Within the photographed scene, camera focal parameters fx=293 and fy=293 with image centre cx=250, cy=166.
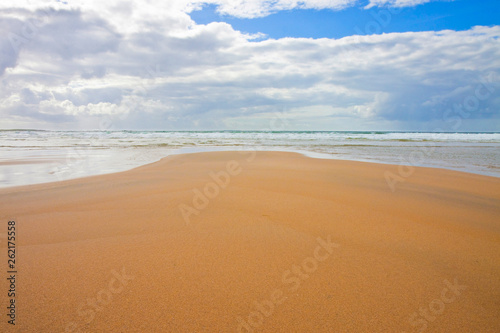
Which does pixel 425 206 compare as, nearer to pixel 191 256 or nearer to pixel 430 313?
pixel 430 313

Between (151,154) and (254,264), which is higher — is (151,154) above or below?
above

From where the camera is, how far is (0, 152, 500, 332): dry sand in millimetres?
1879

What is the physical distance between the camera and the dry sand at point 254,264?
6.16ft

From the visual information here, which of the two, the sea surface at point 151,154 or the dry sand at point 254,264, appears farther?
the sea surface at point 151,154

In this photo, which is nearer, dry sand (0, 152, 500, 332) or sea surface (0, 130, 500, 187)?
dry sand (0, 152, 500, 332)

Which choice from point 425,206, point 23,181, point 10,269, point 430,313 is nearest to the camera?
point 430,313

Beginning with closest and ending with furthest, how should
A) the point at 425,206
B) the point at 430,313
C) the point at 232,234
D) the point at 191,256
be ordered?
the point at 430,313 → the point at 191,256 → the point at 232,234 → the point at 425,206

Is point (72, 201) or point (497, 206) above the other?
point (497, 206)

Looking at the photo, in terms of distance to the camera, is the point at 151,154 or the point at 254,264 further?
the point at 151,154

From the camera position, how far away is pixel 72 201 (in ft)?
15.3

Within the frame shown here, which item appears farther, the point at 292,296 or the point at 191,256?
the point at 191,256

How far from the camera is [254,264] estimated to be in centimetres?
255

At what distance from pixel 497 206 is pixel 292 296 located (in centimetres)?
437

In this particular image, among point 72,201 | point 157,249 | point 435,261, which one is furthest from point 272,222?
point 72,201
